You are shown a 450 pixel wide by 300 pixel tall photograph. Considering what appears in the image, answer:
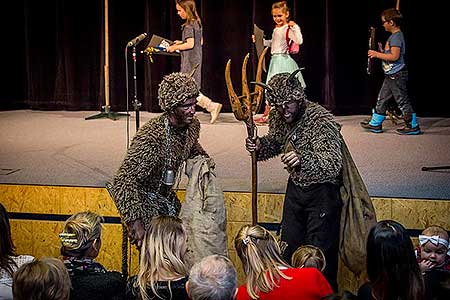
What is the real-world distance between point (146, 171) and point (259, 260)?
116 cm

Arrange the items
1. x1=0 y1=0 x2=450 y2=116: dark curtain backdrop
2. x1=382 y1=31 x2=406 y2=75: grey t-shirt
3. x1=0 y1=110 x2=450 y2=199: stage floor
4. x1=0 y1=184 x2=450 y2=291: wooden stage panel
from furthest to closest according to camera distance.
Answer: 1. x1=0 y1=0 x2=450 y2=116: dark curtain backdrop
2. x1=382 y1=31 x2=406 y2=75: grey t-shirt
3. x1=0 y1=110 x2=450 y2=199: stage floor
4. x1=0 y1=184 x2=450 y2=291: wooden stage panel

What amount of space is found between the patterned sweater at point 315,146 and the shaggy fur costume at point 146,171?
60 centimetres

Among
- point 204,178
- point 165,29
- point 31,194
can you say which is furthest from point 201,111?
point 204,178

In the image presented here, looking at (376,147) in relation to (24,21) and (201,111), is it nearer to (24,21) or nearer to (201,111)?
(201,111)

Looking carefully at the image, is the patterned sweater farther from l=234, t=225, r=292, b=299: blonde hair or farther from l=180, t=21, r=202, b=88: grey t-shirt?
l=180, t=21, r=202, b=88: grey t-shirt

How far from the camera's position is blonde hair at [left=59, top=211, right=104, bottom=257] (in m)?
4.05

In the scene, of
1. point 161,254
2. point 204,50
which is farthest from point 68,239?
point 204,50

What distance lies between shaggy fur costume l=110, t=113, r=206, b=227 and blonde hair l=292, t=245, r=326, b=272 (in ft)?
2.73

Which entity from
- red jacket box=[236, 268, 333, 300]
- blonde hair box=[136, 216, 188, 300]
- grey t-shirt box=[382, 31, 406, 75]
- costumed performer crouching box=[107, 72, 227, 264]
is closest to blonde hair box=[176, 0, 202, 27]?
grey t-shirt box=[382, 31, 406, 75]

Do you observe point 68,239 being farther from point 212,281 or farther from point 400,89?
point 400,89

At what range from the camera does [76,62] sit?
1045cm

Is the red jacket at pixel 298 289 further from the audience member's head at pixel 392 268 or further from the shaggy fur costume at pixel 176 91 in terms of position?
the shaggy fur costume at pixel 176 91

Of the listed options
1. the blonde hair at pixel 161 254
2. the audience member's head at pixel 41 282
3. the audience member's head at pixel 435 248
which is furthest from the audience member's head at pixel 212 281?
the audience member's head at pixel 435 248

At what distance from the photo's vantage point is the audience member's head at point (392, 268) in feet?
11.2
